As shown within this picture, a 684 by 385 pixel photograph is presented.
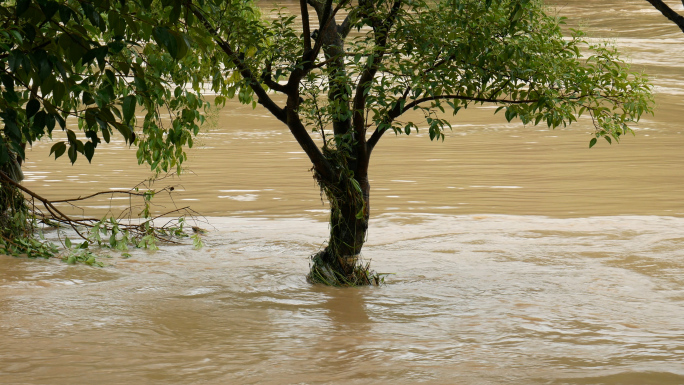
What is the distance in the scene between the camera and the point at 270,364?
4.75m

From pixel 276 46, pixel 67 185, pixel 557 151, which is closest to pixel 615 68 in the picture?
pixel 276 46

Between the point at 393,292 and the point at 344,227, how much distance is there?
69 centimetres

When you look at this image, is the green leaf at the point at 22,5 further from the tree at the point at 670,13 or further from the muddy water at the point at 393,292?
the muddy water at the point at 393,292

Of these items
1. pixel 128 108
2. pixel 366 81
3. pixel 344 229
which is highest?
pixel 366 81

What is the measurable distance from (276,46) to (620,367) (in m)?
3.36

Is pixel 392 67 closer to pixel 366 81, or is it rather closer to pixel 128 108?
pixel 366 81

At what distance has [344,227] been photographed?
6609 mm

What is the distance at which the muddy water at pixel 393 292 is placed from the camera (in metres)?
4.75

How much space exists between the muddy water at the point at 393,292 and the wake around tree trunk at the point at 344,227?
0.20 m

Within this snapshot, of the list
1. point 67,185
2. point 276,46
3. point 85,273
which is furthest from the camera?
point 67,185

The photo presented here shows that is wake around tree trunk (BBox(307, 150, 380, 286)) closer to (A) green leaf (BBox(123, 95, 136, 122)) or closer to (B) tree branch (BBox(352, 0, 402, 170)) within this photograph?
(B) tree branch (BBox(352, 0, 402, 170))

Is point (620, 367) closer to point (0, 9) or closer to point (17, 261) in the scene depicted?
point (0, 9)

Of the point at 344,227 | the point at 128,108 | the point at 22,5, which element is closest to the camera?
the point at 22,5

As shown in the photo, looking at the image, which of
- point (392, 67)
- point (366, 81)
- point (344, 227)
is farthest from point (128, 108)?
point (344, 227)
